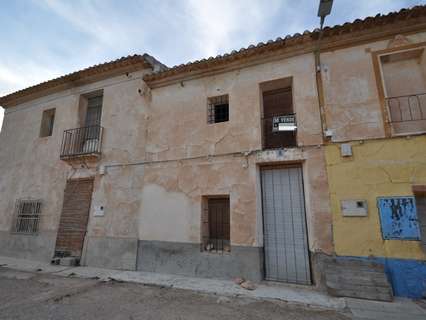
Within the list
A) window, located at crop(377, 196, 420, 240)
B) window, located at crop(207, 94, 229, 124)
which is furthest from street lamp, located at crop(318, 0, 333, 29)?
window, located at crop(377, 196, 420, 240)

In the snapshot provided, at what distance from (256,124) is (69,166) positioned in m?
6.61

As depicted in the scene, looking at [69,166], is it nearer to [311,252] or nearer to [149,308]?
[149,308]

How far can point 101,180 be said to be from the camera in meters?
7.34

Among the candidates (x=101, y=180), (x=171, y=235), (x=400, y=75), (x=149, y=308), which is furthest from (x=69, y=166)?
(x=400, y=75)

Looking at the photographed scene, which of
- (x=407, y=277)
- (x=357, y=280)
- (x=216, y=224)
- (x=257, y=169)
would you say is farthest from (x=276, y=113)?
(x=407, y=277)

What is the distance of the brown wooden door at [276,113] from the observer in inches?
237

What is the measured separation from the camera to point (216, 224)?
6105 millimetres

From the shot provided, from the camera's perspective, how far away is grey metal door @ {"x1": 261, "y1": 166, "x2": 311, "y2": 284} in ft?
16.7

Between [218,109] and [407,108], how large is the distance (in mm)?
4557

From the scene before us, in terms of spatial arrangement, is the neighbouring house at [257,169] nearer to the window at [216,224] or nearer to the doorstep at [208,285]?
the window at [216,224]

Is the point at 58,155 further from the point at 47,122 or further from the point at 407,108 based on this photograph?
the point at 407,108

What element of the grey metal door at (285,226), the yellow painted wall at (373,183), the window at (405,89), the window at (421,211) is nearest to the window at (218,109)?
the grey metal door at (285,226)

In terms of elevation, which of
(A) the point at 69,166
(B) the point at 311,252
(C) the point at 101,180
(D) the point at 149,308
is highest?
(A) the point at 69,166

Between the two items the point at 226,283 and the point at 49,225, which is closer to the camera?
the point at 226,283
